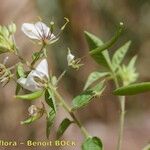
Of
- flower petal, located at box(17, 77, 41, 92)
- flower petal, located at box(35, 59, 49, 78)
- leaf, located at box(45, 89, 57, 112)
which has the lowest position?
leaf, located at box(45, 89, 57, 112)

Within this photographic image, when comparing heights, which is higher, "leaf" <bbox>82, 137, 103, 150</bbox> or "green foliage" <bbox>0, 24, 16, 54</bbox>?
"green foliage" <bbox>0, 24, 16, 54</bbox>

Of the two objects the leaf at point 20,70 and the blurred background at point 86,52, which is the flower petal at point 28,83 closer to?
the leaf at point 20,70

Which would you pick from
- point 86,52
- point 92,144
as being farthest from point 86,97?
point 86,52

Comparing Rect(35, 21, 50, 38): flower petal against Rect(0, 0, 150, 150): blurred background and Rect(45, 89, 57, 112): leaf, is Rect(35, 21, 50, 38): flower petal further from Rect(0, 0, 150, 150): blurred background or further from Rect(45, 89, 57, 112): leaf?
Rect(0, 0, 150, 150): blurred background

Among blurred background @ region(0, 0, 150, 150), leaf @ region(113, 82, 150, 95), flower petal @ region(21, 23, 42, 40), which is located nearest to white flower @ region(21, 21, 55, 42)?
flower petal @ region(21, 23, 42, 40)

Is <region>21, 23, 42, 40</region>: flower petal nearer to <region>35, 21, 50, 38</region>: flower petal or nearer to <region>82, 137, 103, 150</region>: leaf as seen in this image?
<region>35, 21, 50, 38</region>: flower petal

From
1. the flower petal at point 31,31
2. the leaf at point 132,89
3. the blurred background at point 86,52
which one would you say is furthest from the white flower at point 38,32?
the blurred background at point 86,52

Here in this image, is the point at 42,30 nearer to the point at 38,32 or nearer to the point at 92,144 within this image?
the point at 38,32

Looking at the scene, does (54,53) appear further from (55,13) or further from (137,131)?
(137,131)

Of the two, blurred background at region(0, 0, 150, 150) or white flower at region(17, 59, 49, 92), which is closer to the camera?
white flower at region(17, 59, 49, 92)
